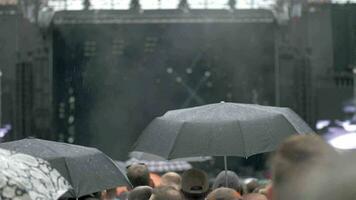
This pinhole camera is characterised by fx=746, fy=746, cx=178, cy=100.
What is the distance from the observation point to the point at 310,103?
2469cm

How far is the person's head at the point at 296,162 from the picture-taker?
1532mm

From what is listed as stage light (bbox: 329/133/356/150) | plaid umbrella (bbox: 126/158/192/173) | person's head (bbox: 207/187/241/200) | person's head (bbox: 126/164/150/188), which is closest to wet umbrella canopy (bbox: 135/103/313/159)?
person's head (bbox: 126/164/150/188)

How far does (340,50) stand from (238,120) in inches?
977

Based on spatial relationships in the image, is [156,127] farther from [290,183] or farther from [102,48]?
[102,48]

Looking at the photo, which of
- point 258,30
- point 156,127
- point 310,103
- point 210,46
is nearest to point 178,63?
point 210,46

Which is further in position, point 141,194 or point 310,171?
point 141,194

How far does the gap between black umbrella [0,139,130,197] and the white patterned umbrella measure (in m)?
1.39

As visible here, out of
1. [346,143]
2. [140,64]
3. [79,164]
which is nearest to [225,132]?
[79,164]

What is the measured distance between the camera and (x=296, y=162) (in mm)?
1650

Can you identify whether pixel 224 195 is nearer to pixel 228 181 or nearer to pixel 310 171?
pixel 228 181

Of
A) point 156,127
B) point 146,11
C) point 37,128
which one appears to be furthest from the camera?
point 146,11

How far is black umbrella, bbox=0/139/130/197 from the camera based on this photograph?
463 cm

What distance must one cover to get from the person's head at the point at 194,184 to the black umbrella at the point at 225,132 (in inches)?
19.8

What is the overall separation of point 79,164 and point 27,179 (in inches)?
74.6
